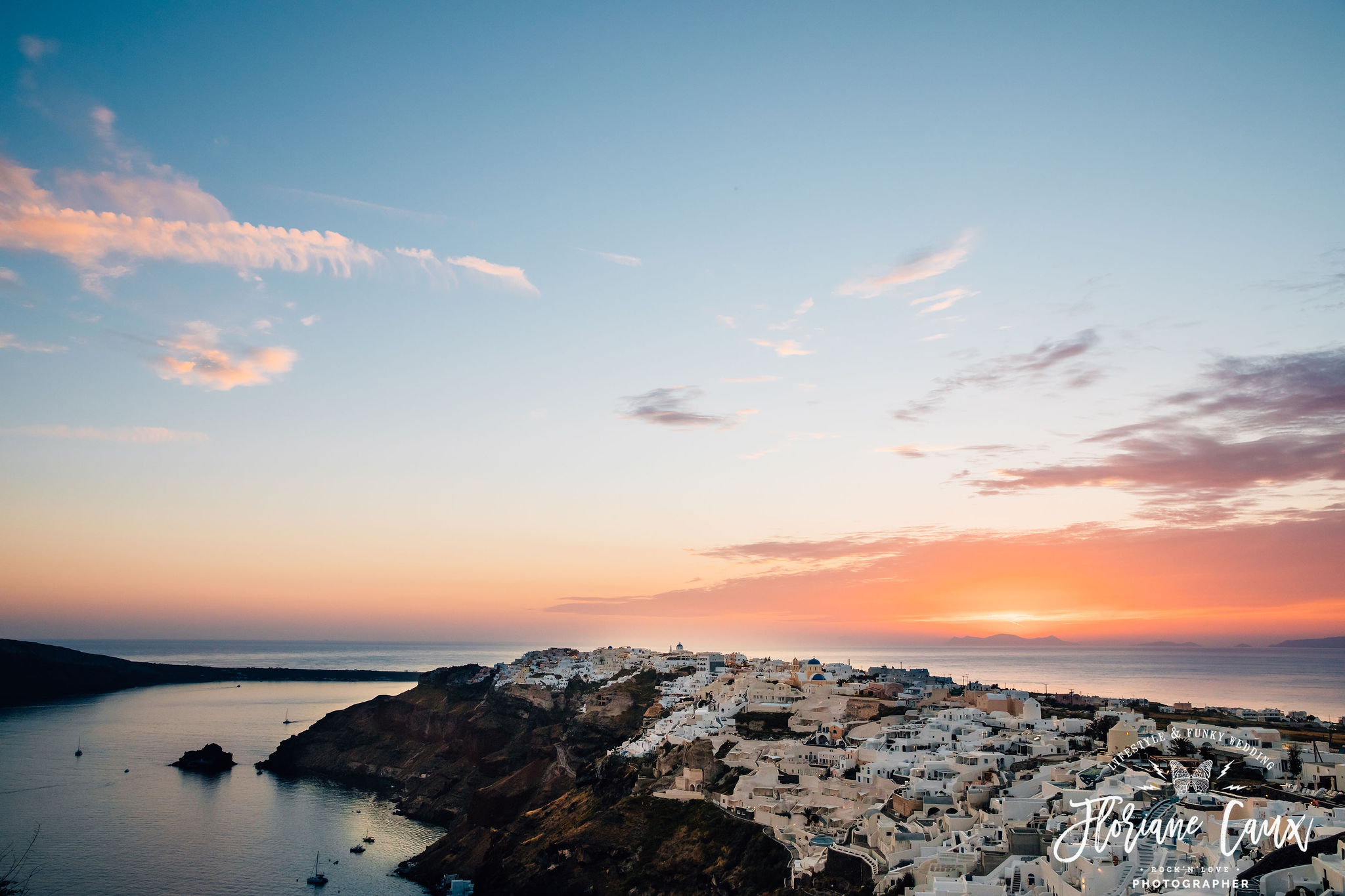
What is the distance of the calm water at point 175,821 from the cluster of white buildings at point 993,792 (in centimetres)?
1910

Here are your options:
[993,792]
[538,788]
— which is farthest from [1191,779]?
[538,788]

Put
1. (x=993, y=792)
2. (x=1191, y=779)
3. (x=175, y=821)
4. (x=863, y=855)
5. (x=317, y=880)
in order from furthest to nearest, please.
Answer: (x=175, y=821), (x=317, y=880), (x=993, y=792), (x=1191, y=779), (x=863, y=855)

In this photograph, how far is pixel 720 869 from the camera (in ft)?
105

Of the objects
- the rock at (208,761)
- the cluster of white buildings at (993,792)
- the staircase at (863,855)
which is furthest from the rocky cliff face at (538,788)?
the rock at (208,761)

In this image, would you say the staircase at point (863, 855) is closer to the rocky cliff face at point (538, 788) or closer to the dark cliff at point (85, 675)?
the rocky cliff face at point (538, 788)

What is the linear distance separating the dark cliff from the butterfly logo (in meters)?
160

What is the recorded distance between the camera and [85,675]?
510ft

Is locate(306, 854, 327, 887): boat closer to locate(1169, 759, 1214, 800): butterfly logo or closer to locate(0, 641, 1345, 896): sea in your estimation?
locate(0, 641, 1345, 896): sea

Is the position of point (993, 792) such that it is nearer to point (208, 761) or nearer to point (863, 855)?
point (863, 855)

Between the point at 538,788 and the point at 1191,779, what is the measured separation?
36786 mm

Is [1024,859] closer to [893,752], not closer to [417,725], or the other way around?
[893,752]

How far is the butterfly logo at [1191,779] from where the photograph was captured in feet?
87.2

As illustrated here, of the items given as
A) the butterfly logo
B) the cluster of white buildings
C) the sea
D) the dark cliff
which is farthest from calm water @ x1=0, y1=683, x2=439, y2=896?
the dark cliff

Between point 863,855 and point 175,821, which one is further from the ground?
point 863,855
